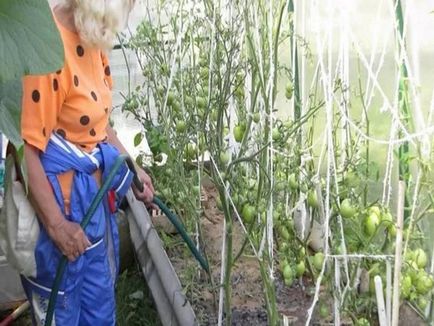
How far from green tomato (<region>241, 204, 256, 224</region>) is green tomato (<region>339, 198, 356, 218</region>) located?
1.11 feet

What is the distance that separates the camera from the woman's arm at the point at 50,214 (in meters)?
2.38

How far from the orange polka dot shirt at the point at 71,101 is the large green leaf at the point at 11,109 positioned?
1269 mm

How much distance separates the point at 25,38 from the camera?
0.94 metres

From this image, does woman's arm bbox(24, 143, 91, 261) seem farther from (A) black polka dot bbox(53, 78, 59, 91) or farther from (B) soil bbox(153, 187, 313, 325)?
(B) soil bbox(153, 187, 313, 325)

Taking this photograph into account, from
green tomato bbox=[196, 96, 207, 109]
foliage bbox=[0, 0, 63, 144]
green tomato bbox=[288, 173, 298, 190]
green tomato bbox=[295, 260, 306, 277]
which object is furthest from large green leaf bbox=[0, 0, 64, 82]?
green tomato bbox=[196, 96, 207, 109]

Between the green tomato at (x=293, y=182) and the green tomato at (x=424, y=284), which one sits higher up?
the green tomato at (x=293, y=182)

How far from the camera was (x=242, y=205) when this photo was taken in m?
2.61

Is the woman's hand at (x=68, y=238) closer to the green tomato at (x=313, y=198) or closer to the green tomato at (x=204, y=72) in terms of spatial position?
the green tomato at (x=313, y=198)

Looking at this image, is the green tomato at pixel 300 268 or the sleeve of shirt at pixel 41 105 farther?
the green tomato at pixel 300 268

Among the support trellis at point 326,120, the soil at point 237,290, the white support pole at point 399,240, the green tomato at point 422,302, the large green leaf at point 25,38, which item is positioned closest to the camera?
the large green leaf at point 25,38

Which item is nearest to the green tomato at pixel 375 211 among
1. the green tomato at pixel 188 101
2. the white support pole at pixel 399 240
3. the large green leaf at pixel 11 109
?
the white support pole at pixel 399 240

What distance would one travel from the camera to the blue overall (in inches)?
98.2

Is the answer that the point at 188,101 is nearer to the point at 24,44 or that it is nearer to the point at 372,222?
the point at 372,222

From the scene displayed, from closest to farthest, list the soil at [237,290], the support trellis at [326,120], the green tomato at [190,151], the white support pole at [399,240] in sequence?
the white support pole at [399,240], the support trellis at [326,120], the soil at [237,290], the green tomato at [190,151]
